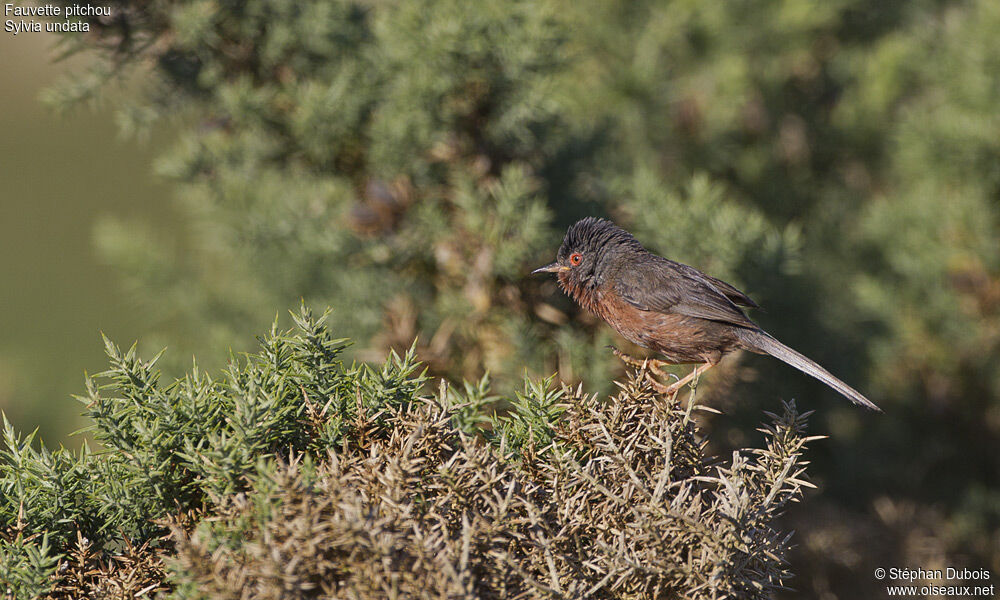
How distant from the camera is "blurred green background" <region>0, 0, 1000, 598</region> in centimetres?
401

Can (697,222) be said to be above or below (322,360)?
above

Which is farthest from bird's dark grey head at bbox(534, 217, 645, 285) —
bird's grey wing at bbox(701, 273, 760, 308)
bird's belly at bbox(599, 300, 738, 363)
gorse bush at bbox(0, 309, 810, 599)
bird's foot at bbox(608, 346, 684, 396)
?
gorse bush at bbox(0, 309, 810, 599)

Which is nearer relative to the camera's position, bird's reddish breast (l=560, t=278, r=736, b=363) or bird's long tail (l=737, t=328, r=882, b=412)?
bird's long tail (l=737, t=328, r=882, b=412)

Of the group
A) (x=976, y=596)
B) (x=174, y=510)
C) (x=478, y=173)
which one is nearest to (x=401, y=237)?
(x=478, y=173)

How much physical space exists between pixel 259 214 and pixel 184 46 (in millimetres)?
1052

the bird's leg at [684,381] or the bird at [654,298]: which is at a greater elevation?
the bird at [654,298]

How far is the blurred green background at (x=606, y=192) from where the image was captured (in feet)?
13.2

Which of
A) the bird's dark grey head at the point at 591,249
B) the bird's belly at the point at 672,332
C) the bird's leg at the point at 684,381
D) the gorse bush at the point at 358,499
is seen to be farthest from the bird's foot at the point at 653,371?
the bird's dark grey head at the point at 591,249

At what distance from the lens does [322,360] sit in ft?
6.25

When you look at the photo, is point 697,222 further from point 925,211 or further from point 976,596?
point 976,596

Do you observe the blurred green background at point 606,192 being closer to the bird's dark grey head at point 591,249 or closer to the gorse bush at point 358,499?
the bird's dark grey head at point 591,249

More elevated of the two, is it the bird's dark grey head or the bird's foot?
the bird's dark grey head

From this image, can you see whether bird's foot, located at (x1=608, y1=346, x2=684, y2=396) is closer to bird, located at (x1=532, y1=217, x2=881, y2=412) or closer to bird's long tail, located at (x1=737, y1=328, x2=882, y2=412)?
bird, located at (x1=532, y1=217, x2=881, y2=412)

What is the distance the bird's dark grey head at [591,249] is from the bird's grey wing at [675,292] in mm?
94
